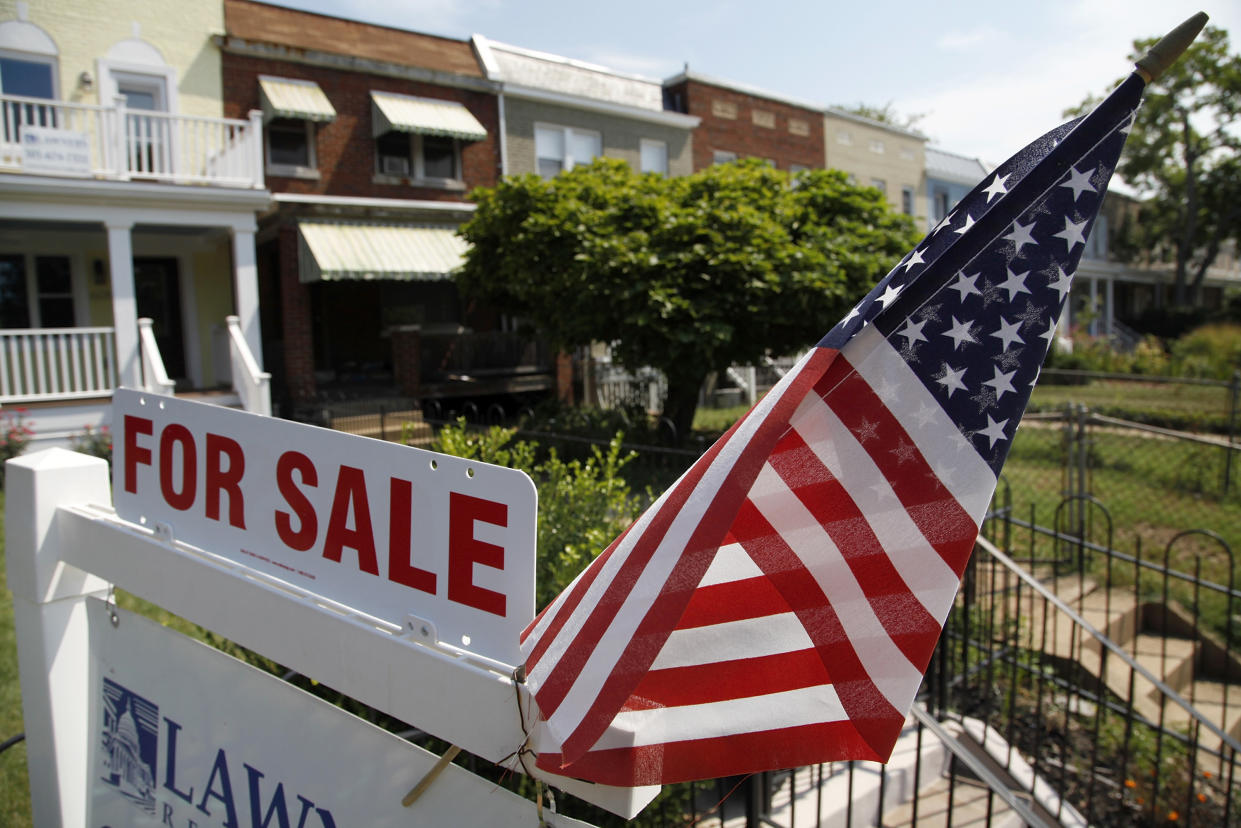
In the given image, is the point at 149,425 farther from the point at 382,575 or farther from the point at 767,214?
the point at 767,214

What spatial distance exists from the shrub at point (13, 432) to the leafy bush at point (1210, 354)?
78.4ft

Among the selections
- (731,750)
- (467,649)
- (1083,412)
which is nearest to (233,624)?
(467,649)

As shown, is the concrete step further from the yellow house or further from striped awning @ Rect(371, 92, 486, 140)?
striped awning @ Rect(371, 92, 486, 140)

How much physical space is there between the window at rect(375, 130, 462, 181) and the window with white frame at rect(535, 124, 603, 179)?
7.30 feet

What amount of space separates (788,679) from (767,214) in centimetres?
998

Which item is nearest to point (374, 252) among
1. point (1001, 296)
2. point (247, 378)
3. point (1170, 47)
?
point (247, 378)

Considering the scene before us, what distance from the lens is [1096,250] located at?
39.8 meters

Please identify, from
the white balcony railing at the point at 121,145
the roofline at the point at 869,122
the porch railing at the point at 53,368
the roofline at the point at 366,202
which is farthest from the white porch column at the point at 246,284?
the roofline at the point at 869,122

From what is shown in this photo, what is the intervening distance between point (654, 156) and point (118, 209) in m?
12.8

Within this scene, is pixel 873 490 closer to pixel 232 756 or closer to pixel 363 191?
pixel 232 756

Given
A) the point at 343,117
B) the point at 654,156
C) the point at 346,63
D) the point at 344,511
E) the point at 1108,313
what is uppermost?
the point at 346,63

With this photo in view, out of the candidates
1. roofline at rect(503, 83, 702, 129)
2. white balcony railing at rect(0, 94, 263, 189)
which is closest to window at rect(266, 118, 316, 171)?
white balcony railing at rect(0, 94, 263, 189)

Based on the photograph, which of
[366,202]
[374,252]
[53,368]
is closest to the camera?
[53,368]

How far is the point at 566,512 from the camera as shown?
324 cm
